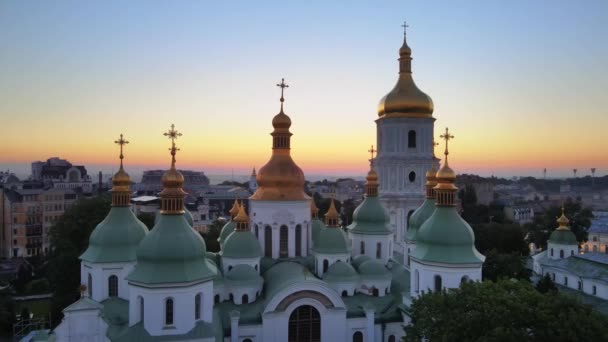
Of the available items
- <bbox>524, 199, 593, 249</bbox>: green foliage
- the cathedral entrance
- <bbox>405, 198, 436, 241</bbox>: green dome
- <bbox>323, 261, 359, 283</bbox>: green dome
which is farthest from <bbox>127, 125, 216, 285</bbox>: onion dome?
<bbox>524, 199, 593, 249</bbox>: green foliage

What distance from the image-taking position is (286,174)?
2641 centimetres

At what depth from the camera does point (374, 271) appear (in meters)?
24.2

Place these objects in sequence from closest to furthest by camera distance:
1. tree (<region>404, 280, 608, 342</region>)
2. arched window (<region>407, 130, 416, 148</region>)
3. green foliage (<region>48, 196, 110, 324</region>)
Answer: tree (<region>404, 280, 608, 342</region>)
green foliage (<region>48, 196, 110, 324</region>)
arched window (<region>407, 130, 416, 148</region>)

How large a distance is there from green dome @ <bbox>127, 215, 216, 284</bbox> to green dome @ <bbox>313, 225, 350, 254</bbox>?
→ 7159 mm

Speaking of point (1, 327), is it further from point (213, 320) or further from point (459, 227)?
point (459, 227)

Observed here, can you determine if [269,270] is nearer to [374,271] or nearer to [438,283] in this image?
[374,271]

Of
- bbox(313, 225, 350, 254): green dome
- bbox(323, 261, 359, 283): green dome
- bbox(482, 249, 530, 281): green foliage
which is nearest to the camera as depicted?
bbox(323, 261, 359, 283): green dome

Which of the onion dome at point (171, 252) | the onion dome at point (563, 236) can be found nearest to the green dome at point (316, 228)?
the onion dome at point (171, 252)

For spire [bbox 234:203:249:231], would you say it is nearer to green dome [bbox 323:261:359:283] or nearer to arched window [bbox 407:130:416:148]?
green dome [bbox 323:261:359:283]

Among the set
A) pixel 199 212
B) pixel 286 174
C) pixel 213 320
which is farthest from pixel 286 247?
pixel 199 212

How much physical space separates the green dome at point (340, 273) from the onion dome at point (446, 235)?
3574 millimetres

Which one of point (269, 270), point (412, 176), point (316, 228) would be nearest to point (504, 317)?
point (269, 270)

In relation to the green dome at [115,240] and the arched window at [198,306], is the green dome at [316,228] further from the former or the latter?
the arched window at [198,306]

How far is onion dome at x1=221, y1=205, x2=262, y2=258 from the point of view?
2369 centimetres
